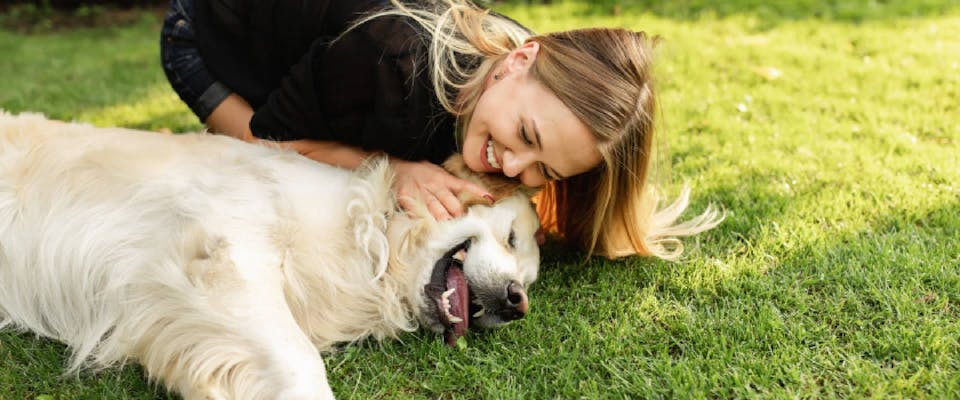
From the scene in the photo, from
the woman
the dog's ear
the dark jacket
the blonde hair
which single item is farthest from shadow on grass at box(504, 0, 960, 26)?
the dog's ear

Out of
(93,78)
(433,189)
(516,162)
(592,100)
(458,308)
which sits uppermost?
(592,100)

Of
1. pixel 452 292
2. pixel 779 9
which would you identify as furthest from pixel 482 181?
pixel 779 9

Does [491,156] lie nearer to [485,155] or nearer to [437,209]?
[485,155]

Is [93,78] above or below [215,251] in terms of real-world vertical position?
below

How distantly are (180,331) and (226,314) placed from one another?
7.2 inches

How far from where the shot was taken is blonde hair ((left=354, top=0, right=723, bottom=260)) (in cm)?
283

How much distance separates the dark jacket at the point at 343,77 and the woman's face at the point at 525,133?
11.2 inches

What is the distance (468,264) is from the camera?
2.92m

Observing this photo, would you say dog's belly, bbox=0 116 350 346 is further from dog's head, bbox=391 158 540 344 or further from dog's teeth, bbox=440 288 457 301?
dog's teeth, bbox=440 288 457 301

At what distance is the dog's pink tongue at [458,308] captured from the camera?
2.80 m

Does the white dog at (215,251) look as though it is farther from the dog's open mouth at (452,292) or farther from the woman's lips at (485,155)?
the woman's lips at (485,155)

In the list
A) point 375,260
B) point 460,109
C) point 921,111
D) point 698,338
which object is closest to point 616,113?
point 460,109

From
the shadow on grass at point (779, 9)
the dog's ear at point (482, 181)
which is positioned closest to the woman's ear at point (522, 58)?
the dog's ear at point (482, 181)

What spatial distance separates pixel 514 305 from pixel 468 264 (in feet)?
0.82
